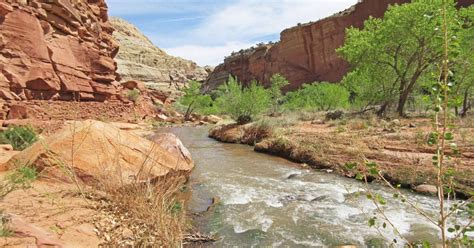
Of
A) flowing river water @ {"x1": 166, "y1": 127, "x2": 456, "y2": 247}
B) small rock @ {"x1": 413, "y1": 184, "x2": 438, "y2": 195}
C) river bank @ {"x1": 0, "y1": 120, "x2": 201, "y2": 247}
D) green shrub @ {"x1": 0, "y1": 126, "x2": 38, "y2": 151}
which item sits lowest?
flowing river water @ {"x1": 166, "y1": 127, "x2": 456, "y2": 247}

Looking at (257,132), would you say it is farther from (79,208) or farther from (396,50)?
(79,208)

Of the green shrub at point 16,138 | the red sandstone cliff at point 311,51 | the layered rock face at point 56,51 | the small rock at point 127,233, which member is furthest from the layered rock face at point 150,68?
the small rock at point 127,233

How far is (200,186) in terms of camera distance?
832 cm

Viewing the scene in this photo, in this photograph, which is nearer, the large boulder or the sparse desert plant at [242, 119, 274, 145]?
the large boulder

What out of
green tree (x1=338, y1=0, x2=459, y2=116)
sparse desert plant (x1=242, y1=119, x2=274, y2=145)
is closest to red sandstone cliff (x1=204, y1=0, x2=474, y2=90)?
green tree (x1=338, y1=0, x2=459, y2=116)

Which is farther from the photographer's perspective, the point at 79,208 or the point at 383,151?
the point at 383,151

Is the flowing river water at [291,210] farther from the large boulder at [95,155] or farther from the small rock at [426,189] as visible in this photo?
the large boulder at [95,155]

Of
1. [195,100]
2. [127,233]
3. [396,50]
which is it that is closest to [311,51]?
[195,100]

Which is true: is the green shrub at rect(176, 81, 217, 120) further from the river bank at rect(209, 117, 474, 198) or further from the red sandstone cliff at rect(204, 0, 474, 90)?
the river bank at rect(209, 117, 474, 198)

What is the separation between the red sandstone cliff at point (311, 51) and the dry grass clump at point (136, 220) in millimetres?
53105

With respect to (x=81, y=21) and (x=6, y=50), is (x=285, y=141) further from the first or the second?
(x=81, y=21)

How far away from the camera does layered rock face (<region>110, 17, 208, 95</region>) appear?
217ft

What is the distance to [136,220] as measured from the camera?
Answer: 3.52 metres

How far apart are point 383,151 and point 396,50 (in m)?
9.95
